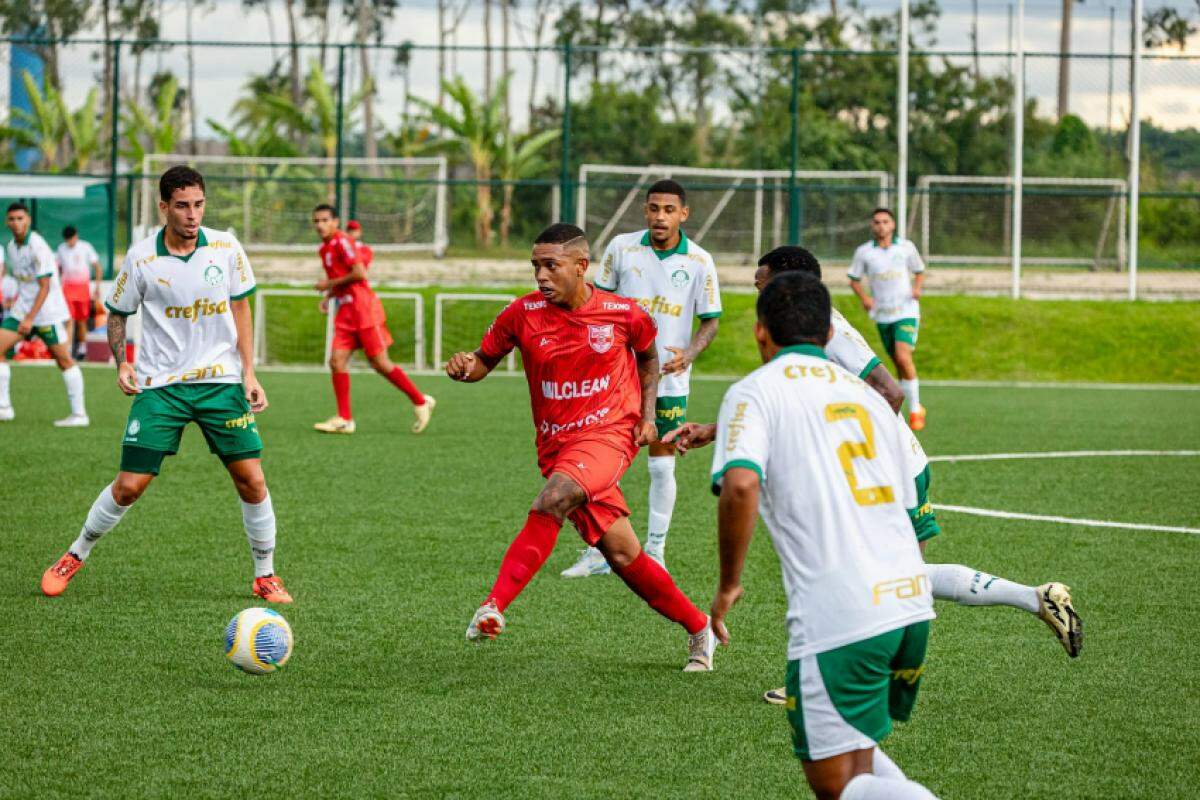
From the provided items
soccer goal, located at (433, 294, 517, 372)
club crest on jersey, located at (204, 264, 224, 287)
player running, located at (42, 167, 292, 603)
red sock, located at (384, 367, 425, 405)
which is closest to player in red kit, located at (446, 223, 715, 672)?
player running, located at (42, 167, 292, 603)

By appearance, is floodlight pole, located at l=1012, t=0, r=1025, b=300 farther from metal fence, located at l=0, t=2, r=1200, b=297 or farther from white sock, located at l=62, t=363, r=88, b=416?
white sock, located at l=62, t=363, r=88, b=416

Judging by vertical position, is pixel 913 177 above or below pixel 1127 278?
above

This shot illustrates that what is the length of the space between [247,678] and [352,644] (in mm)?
654

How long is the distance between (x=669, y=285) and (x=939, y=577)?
3.13 meters

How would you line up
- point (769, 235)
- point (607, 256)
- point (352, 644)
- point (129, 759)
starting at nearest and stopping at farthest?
point (129, 759) → point (352, 644) → point (607, 256) → point (769, 235)

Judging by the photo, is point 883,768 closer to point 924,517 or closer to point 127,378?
point 924,517

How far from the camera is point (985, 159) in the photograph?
37.2m

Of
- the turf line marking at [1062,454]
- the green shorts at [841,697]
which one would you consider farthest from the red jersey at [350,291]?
the green shorts at [841,697]

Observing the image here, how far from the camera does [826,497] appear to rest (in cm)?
377

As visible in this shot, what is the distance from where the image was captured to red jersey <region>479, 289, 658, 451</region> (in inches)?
251

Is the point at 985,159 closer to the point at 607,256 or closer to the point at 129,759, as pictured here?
the point at 607,256

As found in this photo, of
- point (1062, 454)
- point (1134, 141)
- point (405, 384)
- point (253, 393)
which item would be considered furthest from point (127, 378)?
point (1134, 141)

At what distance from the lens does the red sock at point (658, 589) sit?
20.3ft

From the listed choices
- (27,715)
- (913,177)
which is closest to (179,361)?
(27,715)
